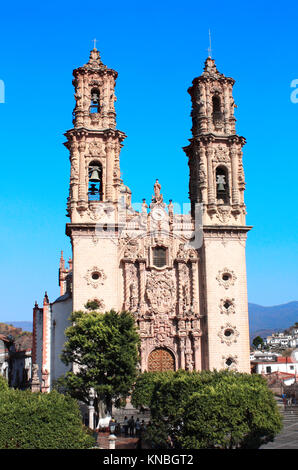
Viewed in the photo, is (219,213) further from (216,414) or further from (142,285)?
(216,414)

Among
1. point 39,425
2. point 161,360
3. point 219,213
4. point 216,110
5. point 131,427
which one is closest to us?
point 39,425

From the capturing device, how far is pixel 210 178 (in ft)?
121

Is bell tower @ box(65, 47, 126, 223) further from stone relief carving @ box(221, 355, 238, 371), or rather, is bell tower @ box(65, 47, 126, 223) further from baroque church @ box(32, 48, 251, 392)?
stone relief carving @ box(221, 355, 238, 371)

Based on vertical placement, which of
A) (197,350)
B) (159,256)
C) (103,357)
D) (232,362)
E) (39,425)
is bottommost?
(39,425)

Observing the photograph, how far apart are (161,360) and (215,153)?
46.0 ft

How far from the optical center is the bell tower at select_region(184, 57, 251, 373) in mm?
34594

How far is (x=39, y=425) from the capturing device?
2053 centimetres

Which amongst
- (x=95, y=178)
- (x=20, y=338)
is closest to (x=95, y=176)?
(x=95, y=178)

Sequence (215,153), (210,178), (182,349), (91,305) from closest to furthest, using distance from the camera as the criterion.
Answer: (91,305) < (182,349) < (210,178) < (215,153)

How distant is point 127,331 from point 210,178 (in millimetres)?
13110

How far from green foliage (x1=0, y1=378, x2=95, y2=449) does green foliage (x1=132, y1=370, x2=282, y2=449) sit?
11.0 feet

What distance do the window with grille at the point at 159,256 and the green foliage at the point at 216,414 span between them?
12.4 m

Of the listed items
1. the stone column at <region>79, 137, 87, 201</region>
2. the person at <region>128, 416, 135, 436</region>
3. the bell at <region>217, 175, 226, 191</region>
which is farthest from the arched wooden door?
the bell at <region>217, 175, 226, 191</region>
